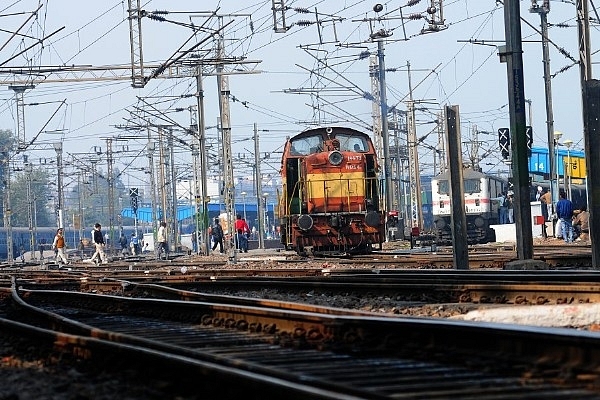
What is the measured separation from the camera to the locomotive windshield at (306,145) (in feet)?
95.1

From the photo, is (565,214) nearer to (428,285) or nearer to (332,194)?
(332,194)

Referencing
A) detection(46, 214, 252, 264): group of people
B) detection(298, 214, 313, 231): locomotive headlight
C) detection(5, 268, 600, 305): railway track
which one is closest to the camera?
detection(5, 268, 600, 305): railway track

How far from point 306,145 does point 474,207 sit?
1880 cm

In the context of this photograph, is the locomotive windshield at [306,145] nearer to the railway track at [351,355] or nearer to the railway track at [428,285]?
the railway track at [428,285]

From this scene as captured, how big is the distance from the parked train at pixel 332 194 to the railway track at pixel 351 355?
1784 centimetres

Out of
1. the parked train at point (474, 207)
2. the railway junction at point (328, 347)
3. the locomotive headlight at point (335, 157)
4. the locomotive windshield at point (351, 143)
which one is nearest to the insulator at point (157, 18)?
the locomotive windshield at point (351, 143)

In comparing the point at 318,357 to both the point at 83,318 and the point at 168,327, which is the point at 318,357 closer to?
the point at 168,327

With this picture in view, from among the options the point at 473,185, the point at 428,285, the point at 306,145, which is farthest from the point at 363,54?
the point at 428,285

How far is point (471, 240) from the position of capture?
4275cm

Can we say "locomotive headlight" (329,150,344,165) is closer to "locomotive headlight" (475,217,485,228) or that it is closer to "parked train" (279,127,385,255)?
"parked train" (279,127,385,255)

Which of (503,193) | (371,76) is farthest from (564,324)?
(503,193)

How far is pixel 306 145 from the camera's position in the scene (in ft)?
96.0

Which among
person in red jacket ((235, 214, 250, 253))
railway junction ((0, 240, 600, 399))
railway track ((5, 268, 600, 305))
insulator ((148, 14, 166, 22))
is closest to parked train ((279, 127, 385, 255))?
railway track ((5, 268, 600, 305))

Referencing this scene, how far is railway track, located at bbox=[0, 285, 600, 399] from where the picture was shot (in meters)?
5.42
